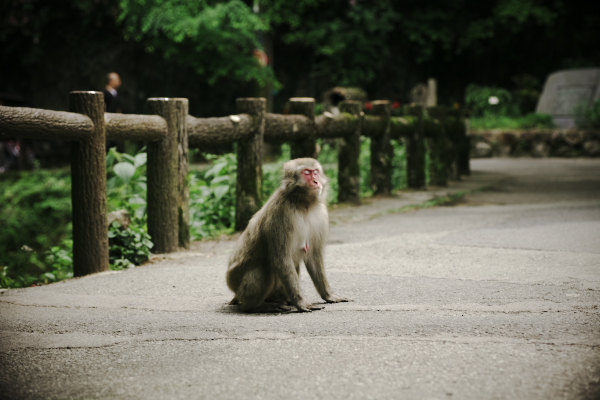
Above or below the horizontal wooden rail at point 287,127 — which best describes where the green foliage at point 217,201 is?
below

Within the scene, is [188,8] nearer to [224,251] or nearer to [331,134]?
[331,134]

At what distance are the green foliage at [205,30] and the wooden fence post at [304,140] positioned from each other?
7.26m

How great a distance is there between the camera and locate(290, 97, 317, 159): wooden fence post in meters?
7.93

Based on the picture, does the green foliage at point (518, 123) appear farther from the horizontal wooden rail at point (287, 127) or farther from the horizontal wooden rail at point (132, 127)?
the horizontal wooden rail at point (132, 127)

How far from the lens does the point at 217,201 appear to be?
7664 millimetres

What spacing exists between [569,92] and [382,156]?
12.0 m

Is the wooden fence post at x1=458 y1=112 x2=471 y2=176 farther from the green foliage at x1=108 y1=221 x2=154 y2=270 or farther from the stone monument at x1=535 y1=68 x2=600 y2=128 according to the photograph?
the green foliage at x1=108 y1=221 x2=154 y2=270

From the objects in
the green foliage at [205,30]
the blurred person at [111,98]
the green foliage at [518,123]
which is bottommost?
the green foliage at [518,123]

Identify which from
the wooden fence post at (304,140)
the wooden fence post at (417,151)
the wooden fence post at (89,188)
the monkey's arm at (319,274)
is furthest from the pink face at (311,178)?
the wooden fence post at (417,151)

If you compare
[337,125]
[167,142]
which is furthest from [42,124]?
[337,125]

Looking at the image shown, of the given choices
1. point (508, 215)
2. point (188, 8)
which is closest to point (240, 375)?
point (508, 215)

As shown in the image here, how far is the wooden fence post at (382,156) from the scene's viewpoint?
9680 millimetres

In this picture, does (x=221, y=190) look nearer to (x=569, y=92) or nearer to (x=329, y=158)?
(x=329, y=158)

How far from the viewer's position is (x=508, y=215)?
7.57 meters
